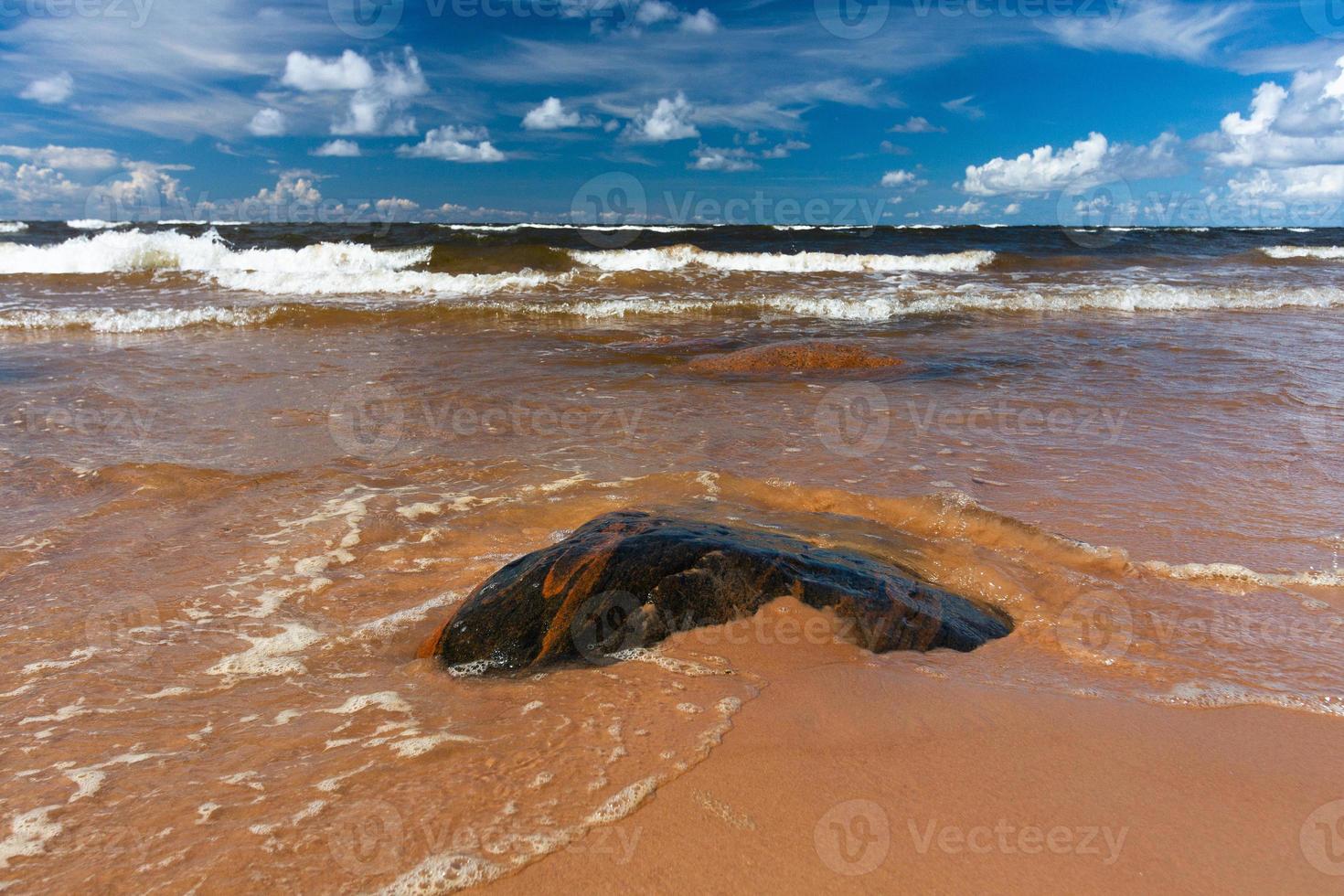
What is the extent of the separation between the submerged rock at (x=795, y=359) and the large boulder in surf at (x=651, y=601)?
5831mm

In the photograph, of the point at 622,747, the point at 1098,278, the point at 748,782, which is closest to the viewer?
the point at 748,782

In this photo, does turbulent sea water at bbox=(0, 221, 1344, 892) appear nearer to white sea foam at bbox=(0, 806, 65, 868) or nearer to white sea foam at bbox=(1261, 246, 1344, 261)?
white sea foam at bbox=(0, 806, 65, 868)

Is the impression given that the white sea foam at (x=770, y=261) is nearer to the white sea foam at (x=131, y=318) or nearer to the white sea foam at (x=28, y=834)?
the white sea foam at (x=131, y=318)

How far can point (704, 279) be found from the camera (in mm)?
19031

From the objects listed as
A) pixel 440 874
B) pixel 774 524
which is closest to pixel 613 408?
pixel 774 524

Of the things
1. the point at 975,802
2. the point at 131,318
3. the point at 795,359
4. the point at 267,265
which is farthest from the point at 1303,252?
the point at 131,318

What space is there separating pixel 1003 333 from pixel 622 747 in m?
11.0

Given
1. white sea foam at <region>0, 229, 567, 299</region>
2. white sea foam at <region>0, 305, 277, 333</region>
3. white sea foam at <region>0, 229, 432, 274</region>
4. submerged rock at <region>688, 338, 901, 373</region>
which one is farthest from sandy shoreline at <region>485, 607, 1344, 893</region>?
white sea foam at <region>0, 229, 432, 274</region>

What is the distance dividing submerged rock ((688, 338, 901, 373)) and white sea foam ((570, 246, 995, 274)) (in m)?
12.2

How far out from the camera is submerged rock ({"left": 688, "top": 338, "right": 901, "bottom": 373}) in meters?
8.70

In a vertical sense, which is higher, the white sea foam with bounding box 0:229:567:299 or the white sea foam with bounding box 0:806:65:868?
the white sea foam with bounding box 0:229:567:299

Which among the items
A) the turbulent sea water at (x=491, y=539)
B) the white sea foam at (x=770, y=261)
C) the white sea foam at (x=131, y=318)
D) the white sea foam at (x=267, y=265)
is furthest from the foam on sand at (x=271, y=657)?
the white sea foam at (x=770, y=261)

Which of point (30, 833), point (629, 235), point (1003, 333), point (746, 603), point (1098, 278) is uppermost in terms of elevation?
point (629, 235)

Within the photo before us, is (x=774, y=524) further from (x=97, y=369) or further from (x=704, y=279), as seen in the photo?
(x=704, y=279)
